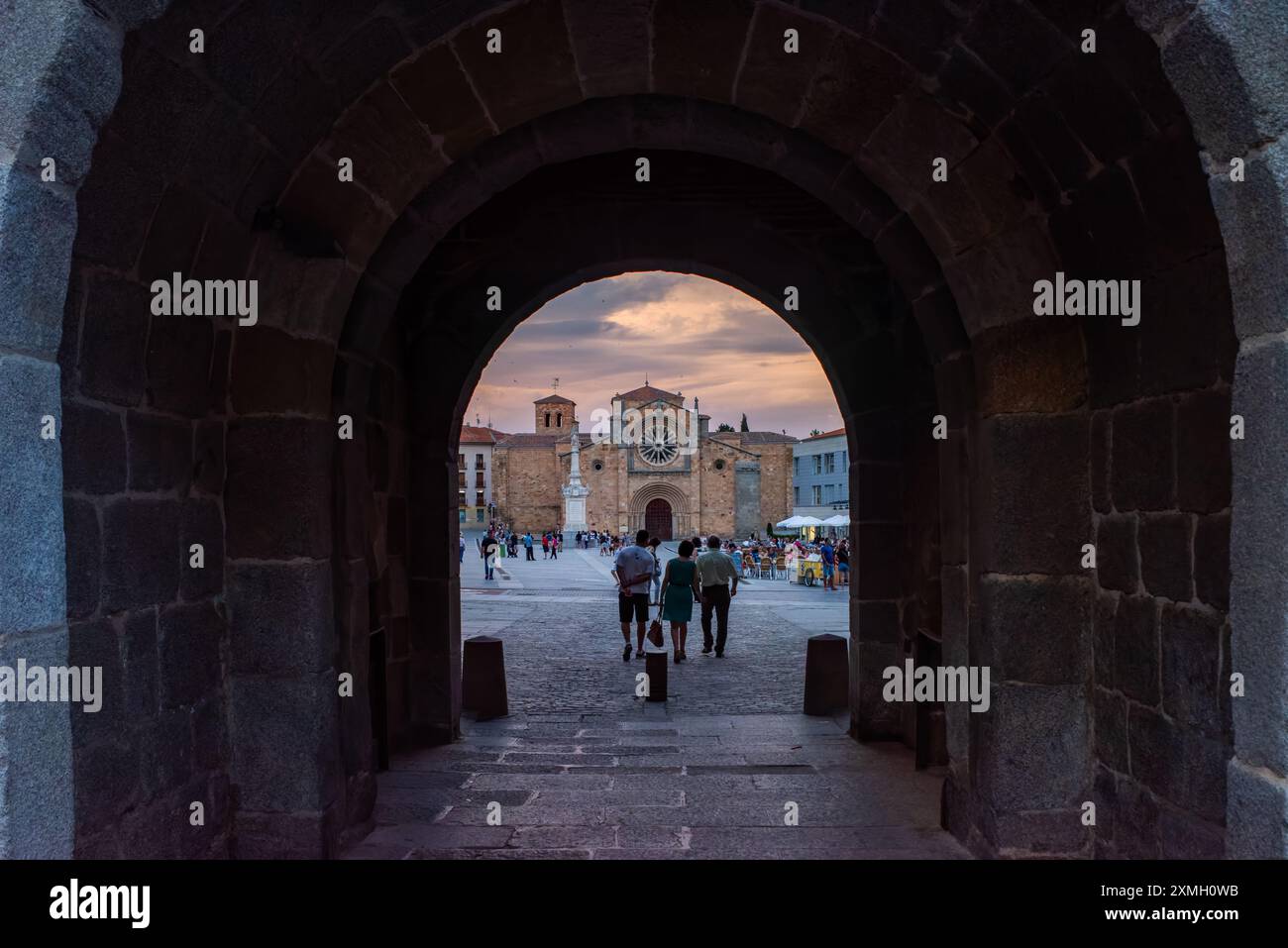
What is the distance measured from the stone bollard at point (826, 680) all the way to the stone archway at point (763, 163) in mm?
2914

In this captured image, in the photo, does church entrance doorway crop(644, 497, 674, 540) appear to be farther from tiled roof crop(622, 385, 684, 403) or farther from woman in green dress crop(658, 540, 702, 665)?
woman in green dress crop(658, 540, 702, 665)

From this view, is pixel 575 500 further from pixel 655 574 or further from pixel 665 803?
pixel 665 803

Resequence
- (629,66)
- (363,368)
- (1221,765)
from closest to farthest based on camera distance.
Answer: (1221,765) < (629,66) < (363,368)

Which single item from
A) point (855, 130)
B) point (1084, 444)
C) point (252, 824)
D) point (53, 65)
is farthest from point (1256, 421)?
point (252, 824)

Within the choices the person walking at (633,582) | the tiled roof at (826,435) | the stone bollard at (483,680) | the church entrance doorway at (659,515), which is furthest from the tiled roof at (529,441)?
the stone bollard at (483,680)

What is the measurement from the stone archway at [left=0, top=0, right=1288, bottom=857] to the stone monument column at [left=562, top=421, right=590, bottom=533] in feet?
205

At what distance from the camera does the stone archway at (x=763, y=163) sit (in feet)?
6.72

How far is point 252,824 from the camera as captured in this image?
11.6 ft

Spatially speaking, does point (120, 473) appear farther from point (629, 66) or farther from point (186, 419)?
point (629, 66)

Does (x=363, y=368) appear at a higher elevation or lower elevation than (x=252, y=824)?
higher

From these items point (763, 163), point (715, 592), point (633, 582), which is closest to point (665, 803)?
point (763, 163)

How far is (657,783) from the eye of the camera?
4.97 m

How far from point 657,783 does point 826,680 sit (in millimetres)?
2534

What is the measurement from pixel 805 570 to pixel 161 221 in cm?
2108
